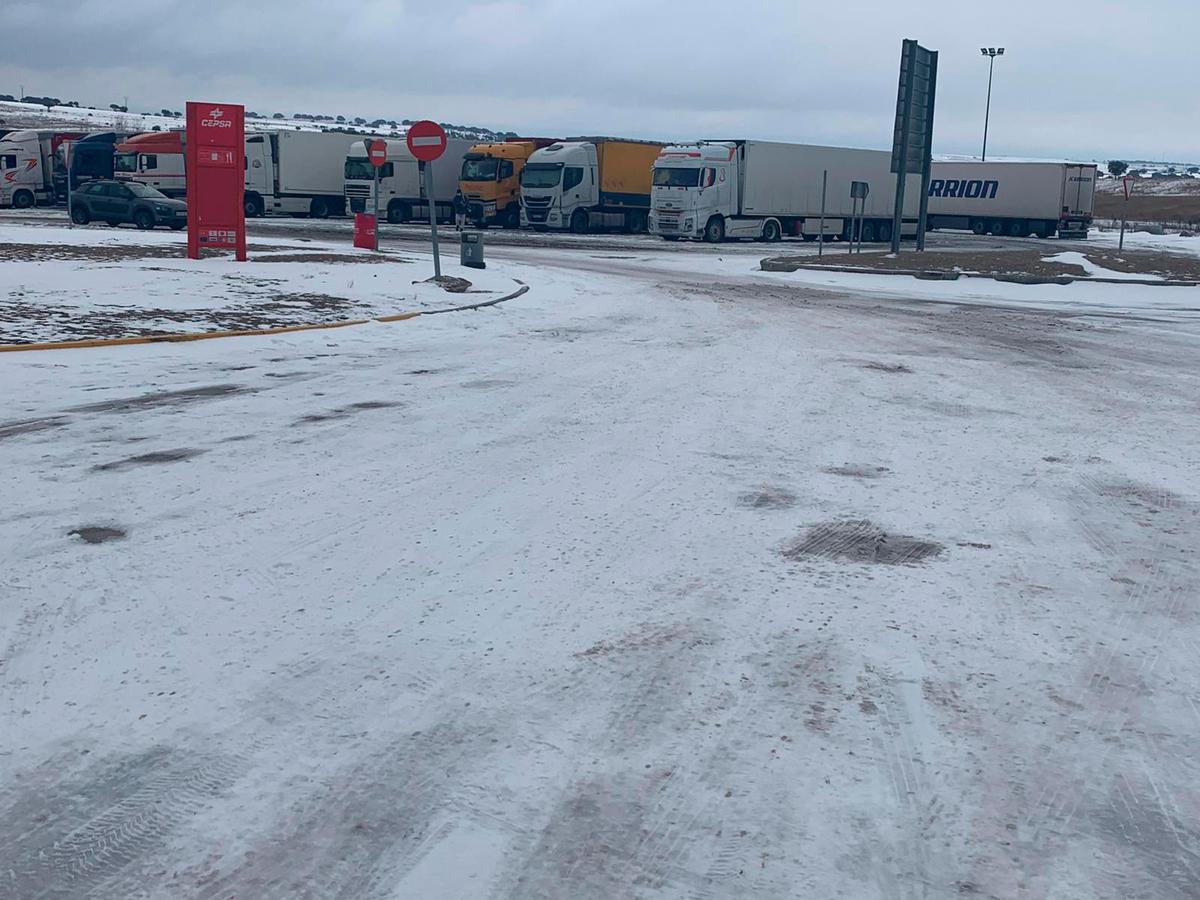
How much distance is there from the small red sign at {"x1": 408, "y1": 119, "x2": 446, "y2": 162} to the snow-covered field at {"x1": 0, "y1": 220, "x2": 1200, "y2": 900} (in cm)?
935

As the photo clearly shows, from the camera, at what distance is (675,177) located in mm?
43031

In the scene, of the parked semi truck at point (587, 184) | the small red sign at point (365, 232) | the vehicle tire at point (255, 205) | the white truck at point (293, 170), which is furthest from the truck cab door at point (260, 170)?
the small red sign at point (365, 232)

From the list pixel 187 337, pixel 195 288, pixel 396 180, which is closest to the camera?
pixel 187 337

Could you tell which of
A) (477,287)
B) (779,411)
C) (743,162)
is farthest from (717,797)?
(743,162)

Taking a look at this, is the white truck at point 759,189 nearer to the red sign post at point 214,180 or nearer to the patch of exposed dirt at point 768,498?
the red sign post at point 214,180

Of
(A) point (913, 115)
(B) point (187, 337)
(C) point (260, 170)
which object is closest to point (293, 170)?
(C) point (260, 170)

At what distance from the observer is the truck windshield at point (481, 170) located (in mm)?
47156

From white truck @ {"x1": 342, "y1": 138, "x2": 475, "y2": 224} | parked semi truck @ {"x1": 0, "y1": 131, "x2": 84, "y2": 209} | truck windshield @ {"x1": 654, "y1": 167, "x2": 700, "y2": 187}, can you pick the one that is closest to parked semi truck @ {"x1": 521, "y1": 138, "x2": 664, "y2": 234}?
truck windshield @ {"x1": 654, "y1": 167, "x2": 700, "y2": 187}

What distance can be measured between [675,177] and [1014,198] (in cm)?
2006

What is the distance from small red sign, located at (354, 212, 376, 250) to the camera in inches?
1121

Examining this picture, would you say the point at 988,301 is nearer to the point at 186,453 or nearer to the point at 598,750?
the point at 186,453

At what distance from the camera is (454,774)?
3846mm

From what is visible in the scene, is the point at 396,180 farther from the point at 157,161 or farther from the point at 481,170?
the point at 157,161

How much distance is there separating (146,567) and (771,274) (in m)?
24.1
